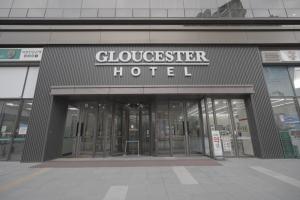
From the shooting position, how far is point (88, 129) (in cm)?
865

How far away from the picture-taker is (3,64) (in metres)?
8.28

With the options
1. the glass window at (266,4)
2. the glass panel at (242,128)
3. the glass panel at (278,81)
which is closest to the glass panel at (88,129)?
the glass panel at (242,128)

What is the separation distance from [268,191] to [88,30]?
34.7ft

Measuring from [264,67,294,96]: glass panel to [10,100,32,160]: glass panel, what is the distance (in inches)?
539

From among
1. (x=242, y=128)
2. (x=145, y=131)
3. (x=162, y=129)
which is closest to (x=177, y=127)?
(x=162, y=129)

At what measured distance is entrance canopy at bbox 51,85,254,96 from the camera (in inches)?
303

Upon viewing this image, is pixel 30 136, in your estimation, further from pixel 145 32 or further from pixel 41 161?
pixel 145 32

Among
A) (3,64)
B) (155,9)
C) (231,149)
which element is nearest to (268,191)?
(231,149)

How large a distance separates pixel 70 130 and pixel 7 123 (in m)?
3.06

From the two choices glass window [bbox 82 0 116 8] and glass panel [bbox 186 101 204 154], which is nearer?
glass panel [bbox 186 101 204 154]

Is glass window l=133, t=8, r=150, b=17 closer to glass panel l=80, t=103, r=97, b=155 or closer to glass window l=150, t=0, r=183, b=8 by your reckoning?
glass window l=150, t=0, r=183, b=8

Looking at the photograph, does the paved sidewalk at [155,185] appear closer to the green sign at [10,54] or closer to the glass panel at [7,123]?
the glass panel at [7,123]

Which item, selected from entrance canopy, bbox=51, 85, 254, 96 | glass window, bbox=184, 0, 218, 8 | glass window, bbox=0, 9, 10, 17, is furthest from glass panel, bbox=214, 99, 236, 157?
glass window, bbox=0, 9, 10, 17

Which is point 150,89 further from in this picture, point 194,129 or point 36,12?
point 36,12
